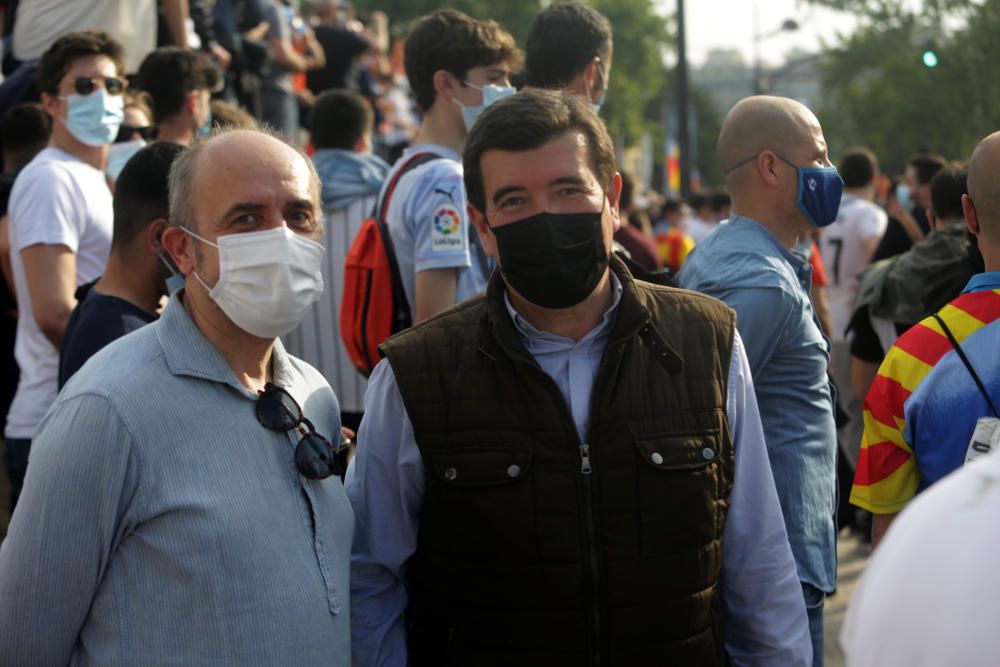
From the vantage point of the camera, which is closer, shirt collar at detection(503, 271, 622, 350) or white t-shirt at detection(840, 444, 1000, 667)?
white t-shirt at detection(840, 444, 1000, 667)

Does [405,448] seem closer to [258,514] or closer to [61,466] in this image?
[258,514]

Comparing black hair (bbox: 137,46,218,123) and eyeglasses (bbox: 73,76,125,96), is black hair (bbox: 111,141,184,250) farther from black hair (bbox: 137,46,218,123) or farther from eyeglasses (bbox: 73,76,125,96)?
black hair (bbox: 137,46,218,123)

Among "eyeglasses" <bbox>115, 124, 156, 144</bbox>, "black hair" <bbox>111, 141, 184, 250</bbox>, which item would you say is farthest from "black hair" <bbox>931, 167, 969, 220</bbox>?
"black hair" <bbox>111, 141, 184, 250</bbox>

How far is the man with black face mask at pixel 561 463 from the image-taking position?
2691 mm

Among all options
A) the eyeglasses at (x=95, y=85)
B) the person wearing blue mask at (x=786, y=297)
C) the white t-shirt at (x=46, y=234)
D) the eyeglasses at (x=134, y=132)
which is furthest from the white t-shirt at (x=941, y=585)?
the eyeglasses at (x=134, y=132)

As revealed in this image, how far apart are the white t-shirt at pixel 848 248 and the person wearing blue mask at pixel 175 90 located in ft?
18.7

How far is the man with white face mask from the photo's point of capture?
8.01 ft

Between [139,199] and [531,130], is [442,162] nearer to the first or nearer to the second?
[139,199]

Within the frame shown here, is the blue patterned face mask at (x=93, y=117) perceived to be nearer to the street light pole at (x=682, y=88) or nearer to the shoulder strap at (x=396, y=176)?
the shoulder strap at (x=396, y=176)

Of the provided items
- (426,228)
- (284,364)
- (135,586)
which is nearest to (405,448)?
(284,364)

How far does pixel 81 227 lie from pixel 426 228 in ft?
4.72

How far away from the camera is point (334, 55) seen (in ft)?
39.4

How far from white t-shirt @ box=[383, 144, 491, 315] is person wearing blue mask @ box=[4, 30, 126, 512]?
122cm

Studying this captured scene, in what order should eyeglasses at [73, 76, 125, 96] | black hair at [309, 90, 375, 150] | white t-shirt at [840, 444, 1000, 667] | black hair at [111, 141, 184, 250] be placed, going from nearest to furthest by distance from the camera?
1. white t-shirt at [840, 444, 1000, 667]
2. black hair at [111, 141, 184, 250]
3. eyeglasses at [73, 76, 125, 96]
4. black hair at [309, 90, 375, 150]
